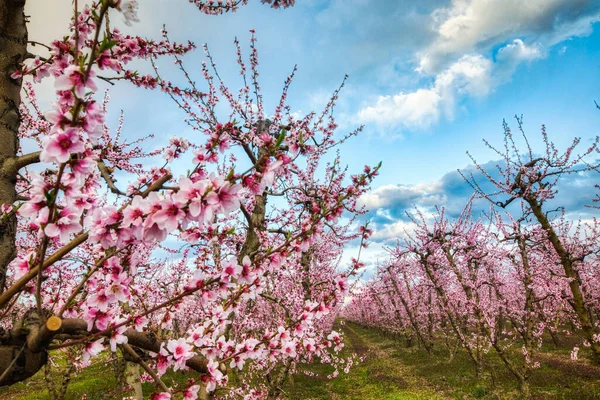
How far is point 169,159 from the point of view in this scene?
9.08ft

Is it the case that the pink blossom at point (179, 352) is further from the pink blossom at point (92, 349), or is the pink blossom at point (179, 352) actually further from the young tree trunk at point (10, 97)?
the young tree trunk at point (10, 97)

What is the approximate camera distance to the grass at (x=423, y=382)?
34.3 feet

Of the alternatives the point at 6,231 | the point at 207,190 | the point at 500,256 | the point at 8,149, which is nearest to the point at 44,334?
the point at 207,190

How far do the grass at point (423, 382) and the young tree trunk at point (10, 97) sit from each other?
26.1ft

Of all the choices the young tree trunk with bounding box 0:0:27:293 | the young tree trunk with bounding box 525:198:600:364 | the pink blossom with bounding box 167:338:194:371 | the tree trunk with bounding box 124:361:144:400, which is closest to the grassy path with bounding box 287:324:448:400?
the young tree trunk with bounding box 525:198:600:364

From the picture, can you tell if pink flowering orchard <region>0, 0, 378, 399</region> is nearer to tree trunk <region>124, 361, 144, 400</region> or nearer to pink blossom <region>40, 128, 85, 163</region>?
pink blossom <region>40, 128, 85, 163</region>

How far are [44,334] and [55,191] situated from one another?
0.81 meters

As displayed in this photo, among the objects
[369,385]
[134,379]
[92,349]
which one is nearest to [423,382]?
[369,385]

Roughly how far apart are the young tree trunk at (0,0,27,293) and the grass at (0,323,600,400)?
26.1 ft

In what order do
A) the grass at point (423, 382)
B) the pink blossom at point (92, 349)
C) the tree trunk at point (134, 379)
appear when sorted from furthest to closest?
the grass at point (423, 382) < the tree trunk at point (134, 379) < the pink blossom at point (92, 349)

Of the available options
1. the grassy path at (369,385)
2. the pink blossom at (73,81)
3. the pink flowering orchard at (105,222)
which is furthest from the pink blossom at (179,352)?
the grassy path at (369,385)

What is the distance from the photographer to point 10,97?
2.88 meters

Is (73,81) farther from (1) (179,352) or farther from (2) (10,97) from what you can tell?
(2) (10,97)

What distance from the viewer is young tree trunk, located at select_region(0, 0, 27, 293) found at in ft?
8.63
